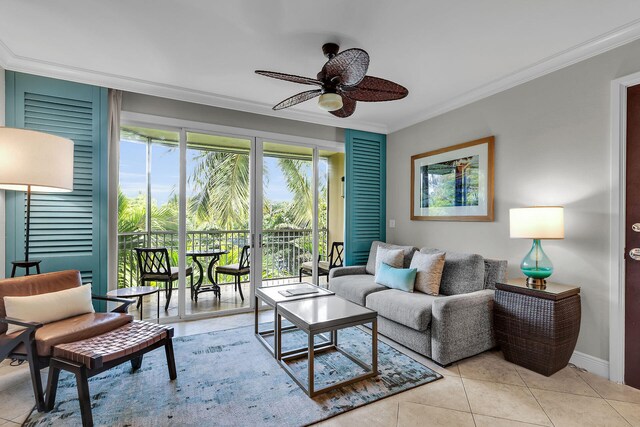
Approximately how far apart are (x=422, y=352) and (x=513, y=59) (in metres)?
2.63

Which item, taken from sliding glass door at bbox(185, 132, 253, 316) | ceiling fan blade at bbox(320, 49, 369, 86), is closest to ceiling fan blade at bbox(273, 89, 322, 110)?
ceiling fan blade at bbox(320, 49, 369, 86)

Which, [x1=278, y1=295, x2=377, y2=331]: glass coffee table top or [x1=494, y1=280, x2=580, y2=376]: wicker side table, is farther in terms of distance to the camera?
[x1=494, y1=280, x2=580, y2=376]: wicker side table

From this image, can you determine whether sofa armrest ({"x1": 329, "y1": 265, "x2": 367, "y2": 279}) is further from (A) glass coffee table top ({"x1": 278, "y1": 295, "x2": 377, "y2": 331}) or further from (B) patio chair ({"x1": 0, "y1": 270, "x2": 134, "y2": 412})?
(B) patio chair ({"x1": 0, "y1": 270, "x2": 134, "y2": 412})

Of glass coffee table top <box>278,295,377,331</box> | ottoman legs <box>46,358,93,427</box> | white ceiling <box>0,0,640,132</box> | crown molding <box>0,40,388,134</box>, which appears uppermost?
white ceiling <box>0,0,640,132</box>

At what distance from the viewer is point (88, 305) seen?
2.41 metres

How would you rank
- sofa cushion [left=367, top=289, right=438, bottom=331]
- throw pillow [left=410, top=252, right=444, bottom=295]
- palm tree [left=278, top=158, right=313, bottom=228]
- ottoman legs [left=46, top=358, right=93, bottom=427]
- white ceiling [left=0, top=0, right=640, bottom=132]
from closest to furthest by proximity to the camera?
ottoman legs [left=46, top=358, right=93, bottom=427] < white ceiling [left=0, top=0, right=640, bottom=132] < sofa cushion [left=367, top=289, right=438, bottom=331] < throw pillow [left=410, top=252, right=444, bottom=295] < palm tree [left=278, top=158, right=313, bottom=228]

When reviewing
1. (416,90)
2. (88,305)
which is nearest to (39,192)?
(88,305)

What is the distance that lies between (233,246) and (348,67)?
9.37ft

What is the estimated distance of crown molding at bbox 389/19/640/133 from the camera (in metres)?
2.25

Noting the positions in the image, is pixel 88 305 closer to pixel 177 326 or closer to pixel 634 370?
pixel 177 326

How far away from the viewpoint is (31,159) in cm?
220

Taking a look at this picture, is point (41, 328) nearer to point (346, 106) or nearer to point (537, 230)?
point (346, 106)

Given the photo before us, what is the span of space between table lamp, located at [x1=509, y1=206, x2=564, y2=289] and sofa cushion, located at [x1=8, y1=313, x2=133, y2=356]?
3.16 m

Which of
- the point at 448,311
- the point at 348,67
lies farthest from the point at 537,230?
the point at 348,67
